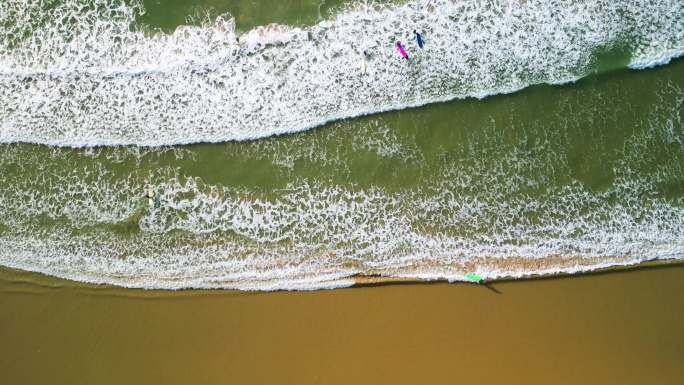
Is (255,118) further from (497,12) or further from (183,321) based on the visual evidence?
(497,12)

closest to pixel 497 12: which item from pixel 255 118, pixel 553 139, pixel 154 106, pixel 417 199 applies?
pixel 553 139

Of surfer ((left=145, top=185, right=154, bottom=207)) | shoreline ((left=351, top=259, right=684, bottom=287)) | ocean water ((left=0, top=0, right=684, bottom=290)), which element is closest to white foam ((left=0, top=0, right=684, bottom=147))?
ocean water ((left=0, top=0, right=684, bottom=290))

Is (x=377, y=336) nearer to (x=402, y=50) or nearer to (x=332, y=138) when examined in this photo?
(x=332, y=138)

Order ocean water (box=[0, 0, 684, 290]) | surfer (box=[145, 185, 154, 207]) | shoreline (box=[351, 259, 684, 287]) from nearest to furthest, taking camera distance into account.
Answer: shoreline (box=[351, 259, 684, 287])
ocean water (box=[0, 0, 684, 290])
surfer (box=[145, 185, 154, 207])

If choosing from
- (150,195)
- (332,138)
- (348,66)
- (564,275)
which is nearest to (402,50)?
(348,66)

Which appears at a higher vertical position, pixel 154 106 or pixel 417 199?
pixel 154 106

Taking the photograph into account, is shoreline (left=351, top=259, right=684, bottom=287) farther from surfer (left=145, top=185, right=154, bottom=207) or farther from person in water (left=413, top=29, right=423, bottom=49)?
person in water (left=413, top=29, right=423, bottom=49)
